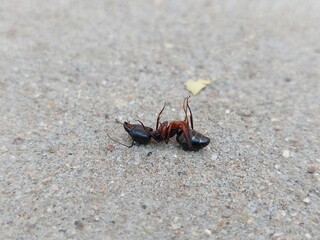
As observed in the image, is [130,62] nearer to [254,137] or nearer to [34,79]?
[34,79]

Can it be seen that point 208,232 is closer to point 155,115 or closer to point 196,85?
point 155,115

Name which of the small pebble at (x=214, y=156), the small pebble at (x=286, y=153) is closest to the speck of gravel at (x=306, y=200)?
the small pebble at (x=286, y=153)

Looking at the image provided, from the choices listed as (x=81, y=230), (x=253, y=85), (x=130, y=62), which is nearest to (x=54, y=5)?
(x=130, y=62)

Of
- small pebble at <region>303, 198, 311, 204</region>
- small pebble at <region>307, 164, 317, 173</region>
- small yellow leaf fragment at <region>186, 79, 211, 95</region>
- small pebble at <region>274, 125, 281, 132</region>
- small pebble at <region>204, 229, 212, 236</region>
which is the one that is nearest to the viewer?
small pebble at <region>204, 229, 212, 236</region>

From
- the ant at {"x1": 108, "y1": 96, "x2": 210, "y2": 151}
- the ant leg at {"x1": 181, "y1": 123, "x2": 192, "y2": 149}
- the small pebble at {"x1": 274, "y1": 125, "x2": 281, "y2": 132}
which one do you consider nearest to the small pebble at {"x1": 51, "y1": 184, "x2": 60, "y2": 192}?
the ant at {"x1": 108, "y1": 96, "x2": 210, "y2": 151}

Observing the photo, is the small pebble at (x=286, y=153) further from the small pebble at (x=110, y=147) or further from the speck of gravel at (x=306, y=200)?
the small pebble at (x=110, y=147)

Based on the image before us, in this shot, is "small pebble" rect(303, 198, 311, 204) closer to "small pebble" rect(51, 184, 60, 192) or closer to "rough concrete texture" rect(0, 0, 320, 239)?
"rough concrete texture" rect(0, 0, 320, 239)

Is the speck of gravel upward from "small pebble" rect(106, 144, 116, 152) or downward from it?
downward
